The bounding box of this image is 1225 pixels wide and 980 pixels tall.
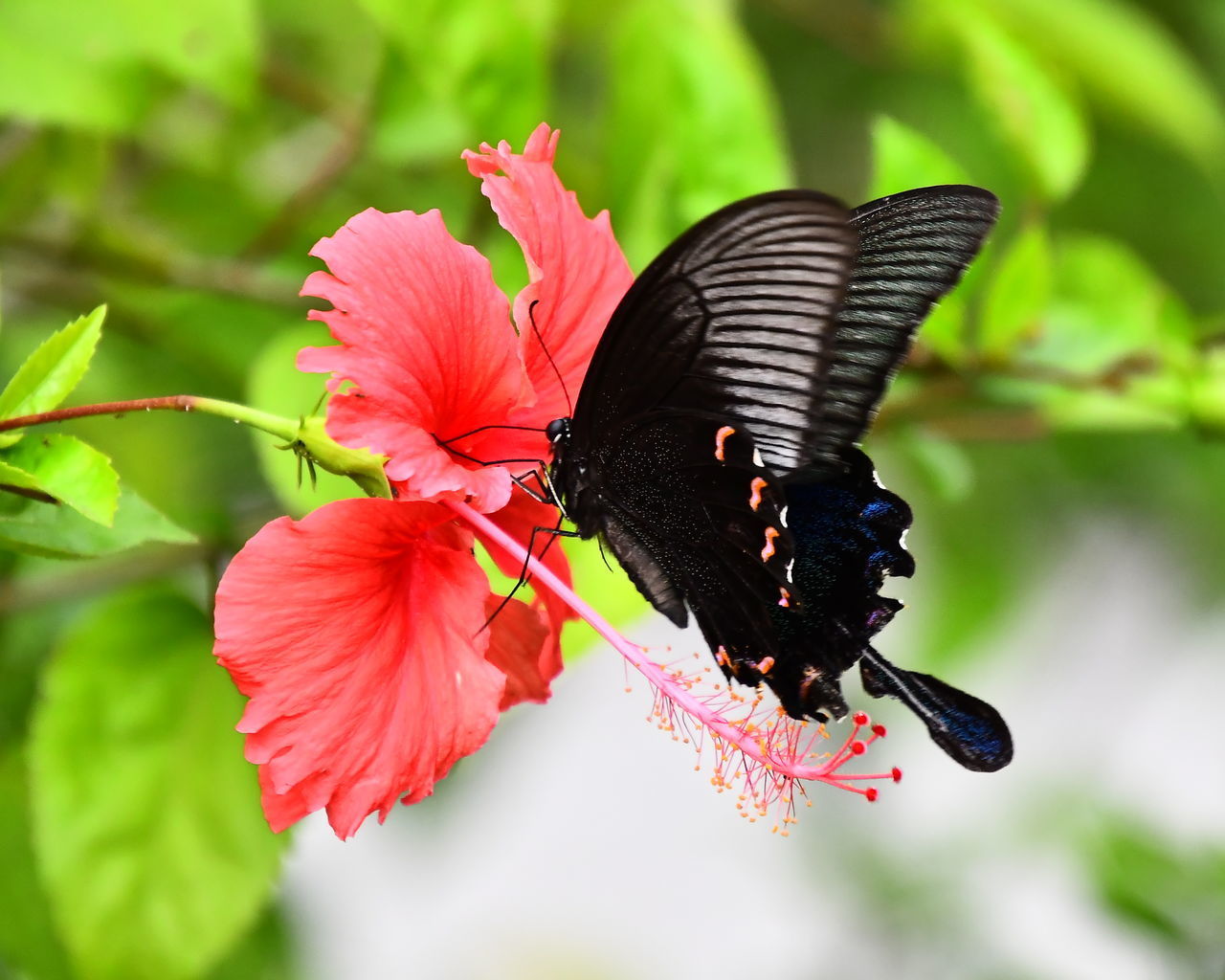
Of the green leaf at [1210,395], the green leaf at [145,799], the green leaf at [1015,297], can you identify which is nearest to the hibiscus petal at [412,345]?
the green leaf at [145,799]

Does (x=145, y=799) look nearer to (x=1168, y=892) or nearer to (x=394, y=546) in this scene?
(x=394, y=546)

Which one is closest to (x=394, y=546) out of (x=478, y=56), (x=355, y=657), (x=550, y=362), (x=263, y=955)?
(x=355, y=657)

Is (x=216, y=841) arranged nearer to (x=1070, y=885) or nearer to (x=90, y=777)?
(x=90, y=777)

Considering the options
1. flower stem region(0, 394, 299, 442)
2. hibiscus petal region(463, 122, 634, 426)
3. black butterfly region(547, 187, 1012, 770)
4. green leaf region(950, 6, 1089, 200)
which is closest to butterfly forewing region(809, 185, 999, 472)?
black butterfly region(547, 187, 1012, 770)

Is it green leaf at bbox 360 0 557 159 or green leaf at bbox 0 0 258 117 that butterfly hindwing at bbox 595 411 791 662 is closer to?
green leaf at bbox 360 0 557 159

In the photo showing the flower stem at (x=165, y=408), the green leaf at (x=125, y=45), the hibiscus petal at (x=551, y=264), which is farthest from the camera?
the green leaf at (x=125, y=45)

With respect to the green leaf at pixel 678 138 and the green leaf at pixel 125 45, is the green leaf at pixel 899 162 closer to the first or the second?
the green leaf at pixel 678 138
